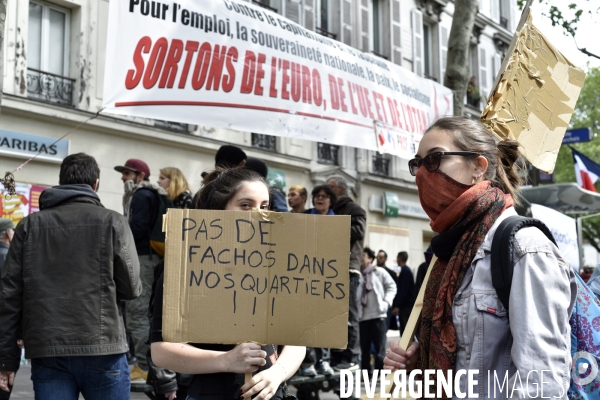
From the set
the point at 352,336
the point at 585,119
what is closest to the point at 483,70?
the point at 585,119

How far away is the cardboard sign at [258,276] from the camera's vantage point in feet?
8.49

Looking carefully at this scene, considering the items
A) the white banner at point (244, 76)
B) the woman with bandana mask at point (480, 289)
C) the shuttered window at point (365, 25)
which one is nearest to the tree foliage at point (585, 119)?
the shuttered window at point (365, 25)

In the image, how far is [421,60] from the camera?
2530 centimetres

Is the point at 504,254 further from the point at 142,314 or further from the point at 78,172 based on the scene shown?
the point at 142,314

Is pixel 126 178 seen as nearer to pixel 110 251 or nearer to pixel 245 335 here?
pixel 110 251

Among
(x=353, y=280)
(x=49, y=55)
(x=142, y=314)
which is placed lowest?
(x=142, y=314)

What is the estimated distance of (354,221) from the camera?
303 inches

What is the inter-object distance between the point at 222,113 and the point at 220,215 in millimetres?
3920

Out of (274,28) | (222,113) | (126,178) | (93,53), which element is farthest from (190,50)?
(93,53)

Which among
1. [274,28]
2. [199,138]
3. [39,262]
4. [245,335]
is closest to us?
[245,335]

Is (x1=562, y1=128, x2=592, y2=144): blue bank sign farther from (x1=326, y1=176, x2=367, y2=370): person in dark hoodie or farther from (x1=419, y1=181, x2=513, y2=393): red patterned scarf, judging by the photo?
(x1=419, y1=181, x2=513, y2=393): red patterned scarf

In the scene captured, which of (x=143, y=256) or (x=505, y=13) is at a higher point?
(x=505, y=13)

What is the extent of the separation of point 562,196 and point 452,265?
34.9 ft

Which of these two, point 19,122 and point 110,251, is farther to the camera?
point 19,122
